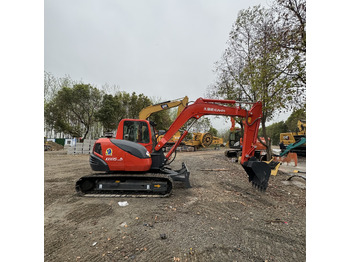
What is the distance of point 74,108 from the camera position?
66.4 ft

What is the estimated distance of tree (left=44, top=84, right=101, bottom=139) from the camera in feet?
63.6

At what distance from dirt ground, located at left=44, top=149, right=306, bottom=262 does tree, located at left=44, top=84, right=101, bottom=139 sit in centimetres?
1757

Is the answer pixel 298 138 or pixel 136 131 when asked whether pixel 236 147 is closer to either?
pixel 298 138

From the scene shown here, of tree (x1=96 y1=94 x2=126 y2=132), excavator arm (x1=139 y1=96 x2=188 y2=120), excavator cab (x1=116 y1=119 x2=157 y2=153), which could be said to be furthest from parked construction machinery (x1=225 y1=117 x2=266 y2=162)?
tree (x1=96 y1=94 x2=126 y2=132)

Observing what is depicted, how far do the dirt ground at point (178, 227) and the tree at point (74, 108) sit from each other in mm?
17574

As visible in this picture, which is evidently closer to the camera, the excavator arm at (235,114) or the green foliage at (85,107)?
the excavator arm at (235,114)

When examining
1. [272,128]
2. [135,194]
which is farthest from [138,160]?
[272,128]

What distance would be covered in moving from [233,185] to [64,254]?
17.0 ft

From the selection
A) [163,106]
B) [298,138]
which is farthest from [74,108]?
[298,138]

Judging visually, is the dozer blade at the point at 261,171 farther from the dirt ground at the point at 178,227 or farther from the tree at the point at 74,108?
the tree at the point at 74,108

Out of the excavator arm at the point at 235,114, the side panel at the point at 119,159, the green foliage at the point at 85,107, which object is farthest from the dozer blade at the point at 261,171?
the green foliage at the point at 85,107

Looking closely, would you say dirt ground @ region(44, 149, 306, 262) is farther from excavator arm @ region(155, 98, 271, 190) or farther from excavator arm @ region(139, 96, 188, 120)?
excavator arm @ region(139, 96, 188, 120)

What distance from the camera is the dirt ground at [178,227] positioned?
244 cm

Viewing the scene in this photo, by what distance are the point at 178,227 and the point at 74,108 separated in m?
21.5
